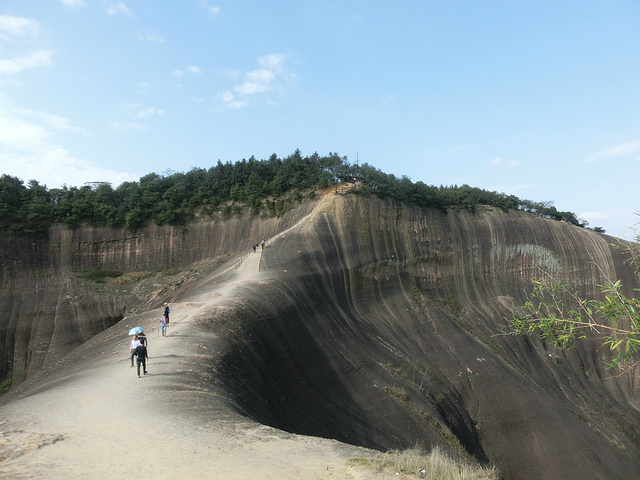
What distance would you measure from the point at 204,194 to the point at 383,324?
21.3 m

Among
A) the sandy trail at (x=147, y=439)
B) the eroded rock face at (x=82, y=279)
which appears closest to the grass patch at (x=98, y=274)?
the eroded rock face at (x=82, y=279)

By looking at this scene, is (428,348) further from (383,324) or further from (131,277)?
(131,277)

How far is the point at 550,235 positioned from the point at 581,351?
39.7 feet

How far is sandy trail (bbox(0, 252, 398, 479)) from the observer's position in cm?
654

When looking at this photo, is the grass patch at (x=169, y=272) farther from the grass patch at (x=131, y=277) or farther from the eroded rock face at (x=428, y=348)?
the eroded rock face at (x=428, y=348)

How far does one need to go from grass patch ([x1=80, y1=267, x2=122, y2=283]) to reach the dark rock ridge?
2.37 feet

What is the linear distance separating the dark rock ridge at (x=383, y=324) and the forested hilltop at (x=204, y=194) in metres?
1.45

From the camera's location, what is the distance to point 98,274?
34375 millimetres

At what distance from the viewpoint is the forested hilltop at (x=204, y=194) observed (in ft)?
117

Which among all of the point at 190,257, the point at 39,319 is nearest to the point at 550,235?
the point at 190,257

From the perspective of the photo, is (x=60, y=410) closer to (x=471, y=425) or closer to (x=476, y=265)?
(x=471, y=425)

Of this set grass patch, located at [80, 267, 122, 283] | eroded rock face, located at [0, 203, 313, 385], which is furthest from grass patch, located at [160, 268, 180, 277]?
grass patch, located at [80, 267, 122, 283]

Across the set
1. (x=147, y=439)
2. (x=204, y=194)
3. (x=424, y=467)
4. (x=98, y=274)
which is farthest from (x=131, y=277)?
(x=424, y=467)

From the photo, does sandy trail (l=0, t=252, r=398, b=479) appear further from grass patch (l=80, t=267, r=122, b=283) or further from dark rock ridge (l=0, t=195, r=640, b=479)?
grass patch (l=80, t=267, r=122, b=283)
